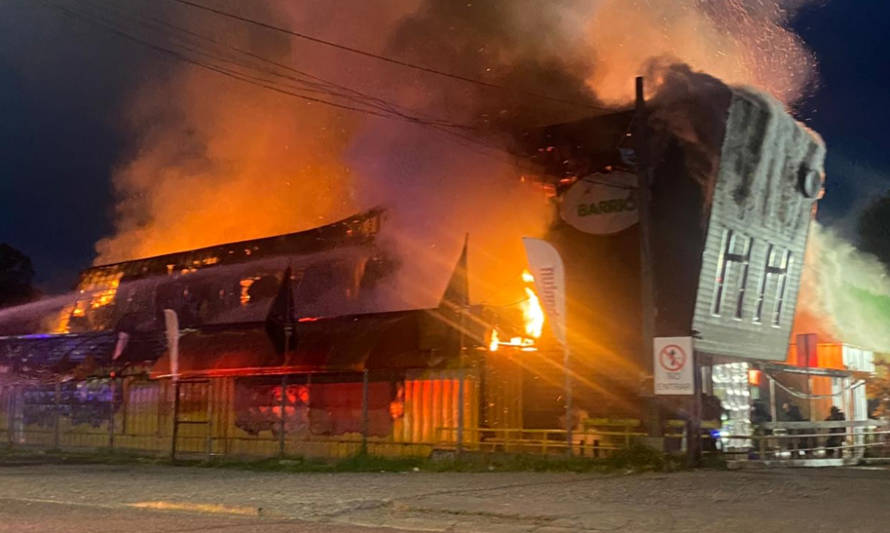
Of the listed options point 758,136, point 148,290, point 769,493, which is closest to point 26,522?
point 769,493

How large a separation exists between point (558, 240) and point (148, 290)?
40.1ft

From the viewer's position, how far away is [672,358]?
13.2 meters

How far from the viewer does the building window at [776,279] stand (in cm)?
1870

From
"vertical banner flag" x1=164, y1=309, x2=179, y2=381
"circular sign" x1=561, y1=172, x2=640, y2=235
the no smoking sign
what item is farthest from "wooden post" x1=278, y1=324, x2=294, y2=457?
the no smoking sign

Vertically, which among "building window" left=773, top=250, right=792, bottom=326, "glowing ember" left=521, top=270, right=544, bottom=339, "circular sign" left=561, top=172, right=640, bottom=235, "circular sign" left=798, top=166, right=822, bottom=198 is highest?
"circular sign" left=798, top=166, right=822, bottom=198

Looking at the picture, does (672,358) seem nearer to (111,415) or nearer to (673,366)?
(673,366)

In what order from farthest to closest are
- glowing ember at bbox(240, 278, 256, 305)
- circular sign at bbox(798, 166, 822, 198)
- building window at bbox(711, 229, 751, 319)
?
glowing ember at bbox(240, 278, 256, 305), circular sign at bbox(798, 166, 822, 198), building window at bbox(711, 229, 751, 319)

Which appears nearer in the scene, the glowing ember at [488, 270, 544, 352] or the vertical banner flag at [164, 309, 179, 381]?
the glowing ember at [488, 270, 544, 352]

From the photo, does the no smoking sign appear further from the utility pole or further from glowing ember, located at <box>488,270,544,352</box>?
glowing ember, located at <box>488,270,544,352</box>

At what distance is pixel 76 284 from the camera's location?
26953 millimetres

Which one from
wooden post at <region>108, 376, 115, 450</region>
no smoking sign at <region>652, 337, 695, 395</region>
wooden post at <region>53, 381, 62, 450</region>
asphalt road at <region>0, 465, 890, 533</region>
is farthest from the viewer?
wooden post at <region>53, 381, 62, 450</region>

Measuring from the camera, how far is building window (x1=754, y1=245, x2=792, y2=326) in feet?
61.4

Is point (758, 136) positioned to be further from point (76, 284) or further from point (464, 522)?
point (76, 284)

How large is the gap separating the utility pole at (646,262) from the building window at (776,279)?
575 centimetres
